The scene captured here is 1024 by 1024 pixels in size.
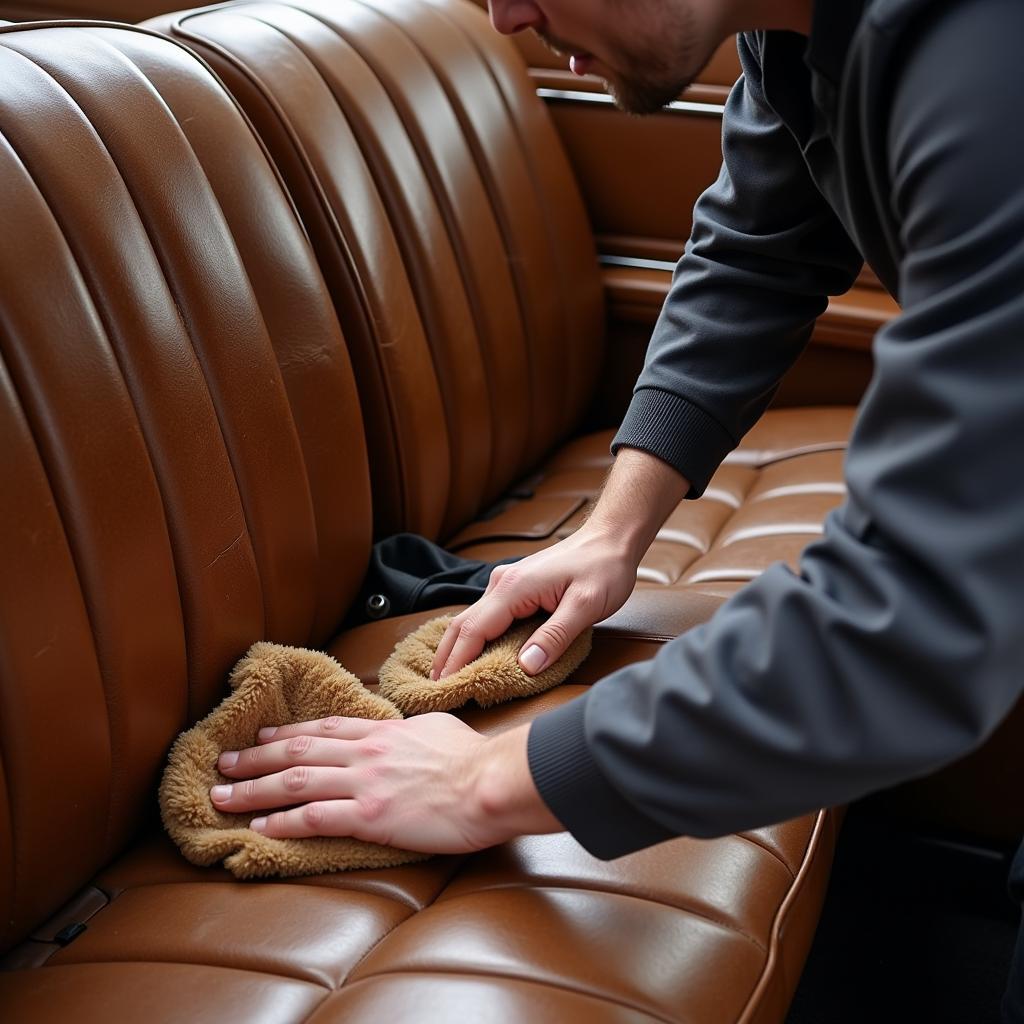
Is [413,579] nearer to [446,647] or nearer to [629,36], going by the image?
[446,647]

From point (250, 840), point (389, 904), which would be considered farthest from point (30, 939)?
point (389, 904)

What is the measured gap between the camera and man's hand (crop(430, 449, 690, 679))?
4.40 feet

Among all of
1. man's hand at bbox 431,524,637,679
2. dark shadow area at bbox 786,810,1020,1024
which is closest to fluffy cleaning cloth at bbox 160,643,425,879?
man's hand at bbox 431,524,637,679

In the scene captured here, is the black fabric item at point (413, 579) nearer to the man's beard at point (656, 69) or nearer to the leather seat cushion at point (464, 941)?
the leather seat cushion at point (464, 941)

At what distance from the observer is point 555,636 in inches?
52.3

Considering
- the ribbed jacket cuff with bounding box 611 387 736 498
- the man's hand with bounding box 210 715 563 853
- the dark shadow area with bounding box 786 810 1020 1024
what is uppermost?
the ribbed jacket cuff with bounding box 611 387 736 498

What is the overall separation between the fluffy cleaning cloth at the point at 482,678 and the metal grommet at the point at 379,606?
23 cm

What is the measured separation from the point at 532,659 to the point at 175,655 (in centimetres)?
34

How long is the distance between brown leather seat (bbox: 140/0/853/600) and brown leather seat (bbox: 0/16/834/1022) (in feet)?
0.76

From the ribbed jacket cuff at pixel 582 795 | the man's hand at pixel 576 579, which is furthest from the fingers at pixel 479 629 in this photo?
the ribbed jacket cuff at pixel 582 795

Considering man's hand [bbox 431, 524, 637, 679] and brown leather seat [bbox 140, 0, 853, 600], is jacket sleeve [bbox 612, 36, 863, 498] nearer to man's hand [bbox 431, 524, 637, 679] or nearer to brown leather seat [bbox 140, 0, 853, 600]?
man's hand [bbox 431, 524, 637, 679]

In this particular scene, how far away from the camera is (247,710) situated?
129cm

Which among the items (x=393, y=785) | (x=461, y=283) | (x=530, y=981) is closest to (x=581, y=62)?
(x=393, y=785)

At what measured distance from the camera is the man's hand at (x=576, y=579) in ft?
4.40
